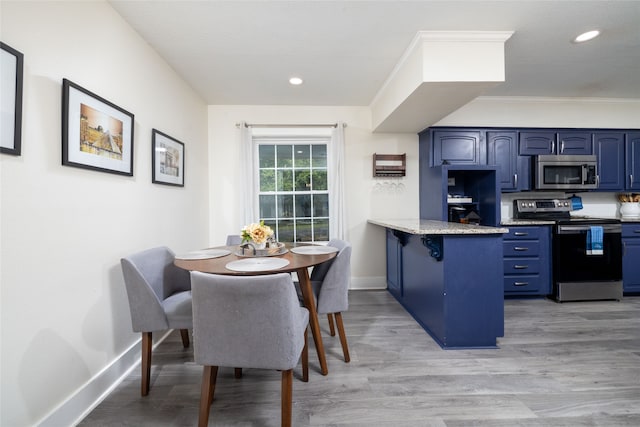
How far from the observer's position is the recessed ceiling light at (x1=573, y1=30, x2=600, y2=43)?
203cm

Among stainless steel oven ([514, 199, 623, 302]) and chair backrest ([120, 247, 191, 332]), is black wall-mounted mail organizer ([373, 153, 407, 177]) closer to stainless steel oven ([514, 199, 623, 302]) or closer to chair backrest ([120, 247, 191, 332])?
stainless steel oven ([514, 199, 623, 302])

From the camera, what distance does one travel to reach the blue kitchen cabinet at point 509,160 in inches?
131

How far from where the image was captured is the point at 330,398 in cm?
155

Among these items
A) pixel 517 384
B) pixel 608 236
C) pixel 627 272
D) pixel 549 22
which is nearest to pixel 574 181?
pixel 608 236

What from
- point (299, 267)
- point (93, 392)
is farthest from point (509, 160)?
point (93, 392)

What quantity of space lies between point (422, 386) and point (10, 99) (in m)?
2.51

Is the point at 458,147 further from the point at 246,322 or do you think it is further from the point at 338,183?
the point at 246,322

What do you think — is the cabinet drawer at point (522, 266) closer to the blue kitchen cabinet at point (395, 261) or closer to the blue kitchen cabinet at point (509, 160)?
the blue kitchen cabinet at point (509, 160)

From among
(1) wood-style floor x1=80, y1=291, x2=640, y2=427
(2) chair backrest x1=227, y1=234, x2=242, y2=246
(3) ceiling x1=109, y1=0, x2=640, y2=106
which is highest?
(3) ceiling x1=109, y1=0, x2=640, y2=106

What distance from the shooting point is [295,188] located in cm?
363

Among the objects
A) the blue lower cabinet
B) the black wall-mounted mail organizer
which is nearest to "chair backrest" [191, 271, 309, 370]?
the blue lower cabinet

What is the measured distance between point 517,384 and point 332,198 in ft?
8.14

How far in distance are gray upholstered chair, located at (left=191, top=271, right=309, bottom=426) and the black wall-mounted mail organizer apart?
103 inches

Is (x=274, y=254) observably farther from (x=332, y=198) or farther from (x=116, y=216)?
(x=332, y=198)
